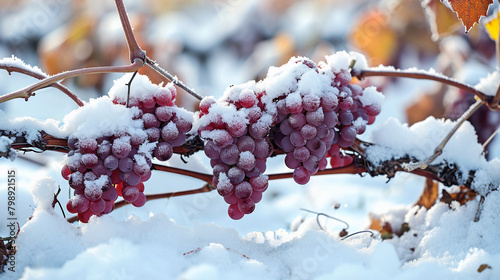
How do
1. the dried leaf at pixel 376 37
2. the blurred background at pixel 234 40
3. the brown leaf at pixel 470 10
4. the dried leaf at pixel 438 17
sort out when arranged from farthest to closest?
1. the dried leaf at pixel 376 37
2. the blurred background at pixel 234 40
3. the dried leaf at pixel 438 17
4. the brown leaf at pixel 470 10

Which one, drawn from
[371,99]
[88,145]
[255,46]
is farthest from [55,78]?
[255,46]

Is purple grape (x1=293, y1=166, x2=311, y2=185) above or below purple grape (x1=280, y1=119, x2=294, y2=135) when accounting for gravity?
below

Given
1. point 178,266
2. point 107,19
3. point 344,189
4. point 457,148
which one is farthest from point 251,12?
point 178,266

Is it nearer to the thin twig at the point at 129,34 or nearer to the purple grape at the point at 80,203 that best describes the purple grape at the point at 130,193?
the purple grape at the point at 80,203

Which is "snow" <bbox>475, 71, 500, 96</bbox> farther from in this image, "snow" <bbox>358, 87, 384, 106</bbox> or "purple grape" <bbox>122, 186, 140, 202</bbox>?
"purple grape" <bbox>122, 186, 140, 202</bbox>

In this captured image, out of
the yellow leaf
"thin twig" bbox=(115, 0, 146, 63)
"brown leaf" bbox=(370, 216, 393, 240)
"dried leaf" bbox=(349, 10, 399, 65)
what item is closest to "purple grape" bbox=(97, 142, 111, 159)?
"thin twig" bbox=(115, 0, 146, 63)

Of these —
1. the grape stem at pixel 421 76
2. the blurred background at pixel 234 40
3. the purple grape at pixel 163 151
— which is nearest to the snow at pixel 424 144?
the grape stem at pixel 421 76
